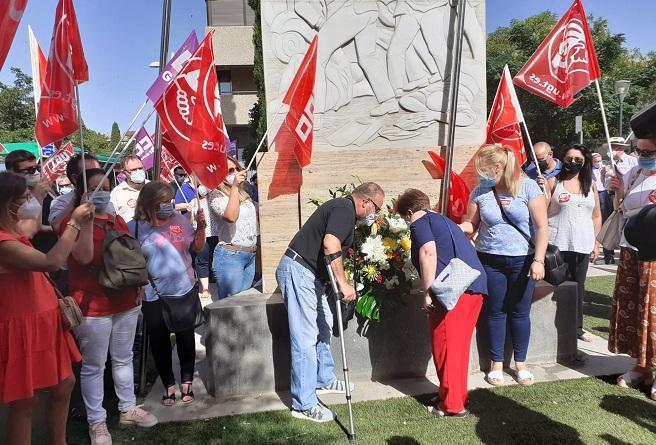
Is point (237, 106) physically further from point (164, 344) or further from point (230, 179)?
point (164, 344)

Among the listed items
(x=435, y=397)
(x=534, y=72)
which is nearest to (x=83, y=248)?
(x=435, y=397)

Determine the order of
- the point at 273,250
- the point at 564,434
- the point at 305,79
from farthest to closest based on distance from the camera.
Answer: the point at 273,250
the point at 305,79
the point at 564,434

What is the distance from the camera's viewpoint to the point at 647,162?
3703 millimetres

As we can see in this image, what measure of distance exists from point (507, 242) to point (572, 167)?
1.34m

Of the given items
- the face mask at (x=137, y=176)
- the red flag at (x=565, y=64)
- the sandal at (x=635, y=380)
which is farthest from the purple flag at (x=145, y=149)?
the sandal at (x=635, y=380)

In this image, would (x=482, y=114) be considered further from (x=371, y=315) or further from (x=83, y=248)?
(x=83, y=248)

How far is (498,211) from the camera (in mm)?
4051

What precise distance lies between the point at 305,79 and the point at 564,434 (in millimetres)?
3512

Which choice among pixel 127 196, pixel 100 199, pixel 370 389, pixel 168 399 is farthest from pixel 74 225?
pixel 127 196

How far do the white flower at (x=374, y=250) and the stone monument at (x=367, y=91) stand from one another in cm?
98

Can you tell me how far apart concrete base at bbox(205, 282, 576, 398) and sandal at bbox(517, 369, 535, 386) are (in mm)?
313

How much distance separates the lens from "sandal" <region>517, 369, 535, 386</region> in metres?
4.26

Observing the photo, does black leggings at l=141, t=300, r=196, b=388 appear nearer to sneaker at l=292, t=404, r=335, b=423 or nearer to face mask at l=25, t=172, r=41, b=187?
sneaker at l=292, t=404, r=335, b=423

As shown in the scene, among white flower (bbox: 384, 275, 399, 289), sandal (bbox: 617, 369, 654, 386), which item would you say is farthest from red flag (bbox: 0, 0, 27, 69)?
sandal (bbox: 617, 369, 654, 386)
